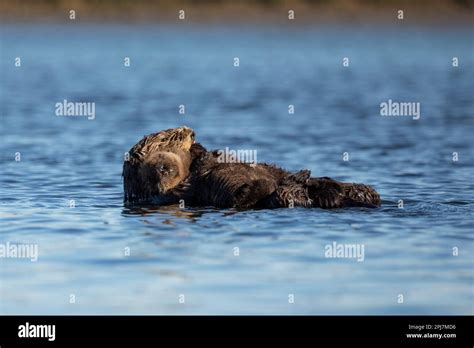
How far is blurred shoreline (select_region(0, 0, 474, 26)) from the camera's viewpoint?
2056 inches

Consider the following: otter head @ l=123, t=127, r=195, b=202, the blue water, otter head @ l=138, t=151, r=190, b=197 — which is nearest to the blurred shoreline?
the blue water

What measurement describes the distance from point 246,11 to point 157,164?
158ft

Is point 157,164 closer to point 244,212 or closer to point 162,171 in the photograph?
point 162,171

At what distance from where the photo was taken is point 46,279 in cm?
818

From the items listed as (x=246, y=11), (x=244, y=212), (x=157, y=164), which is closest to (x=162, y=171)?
(x=157, y=164)

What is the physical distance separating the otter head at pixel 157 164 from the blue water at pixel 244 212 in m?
0.22

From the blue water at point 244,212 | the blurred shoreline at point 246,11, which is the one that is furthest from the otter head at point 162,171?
the blurred shoreline at point 246,11

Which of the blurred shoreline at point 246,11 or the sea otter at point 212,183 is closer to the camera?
the sea otter at point 212,183

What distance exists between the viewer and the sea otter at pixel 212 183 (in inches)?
388

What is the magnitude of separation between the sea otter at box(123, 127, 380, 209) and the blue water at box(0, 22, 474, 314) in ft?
0.47

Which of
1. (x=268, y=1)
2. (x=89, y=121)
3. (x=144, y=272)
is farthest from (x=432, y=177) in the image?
(x=268, y=1)

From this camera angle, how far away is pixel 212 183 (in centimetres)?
1007

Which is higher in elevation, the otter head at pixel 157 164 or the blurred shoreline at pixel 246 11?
the blurred shoreline at pixel 246 11

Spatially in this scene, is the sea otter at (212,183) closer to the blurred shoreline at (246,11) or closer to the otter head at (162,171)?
the otter head at (162,171)
